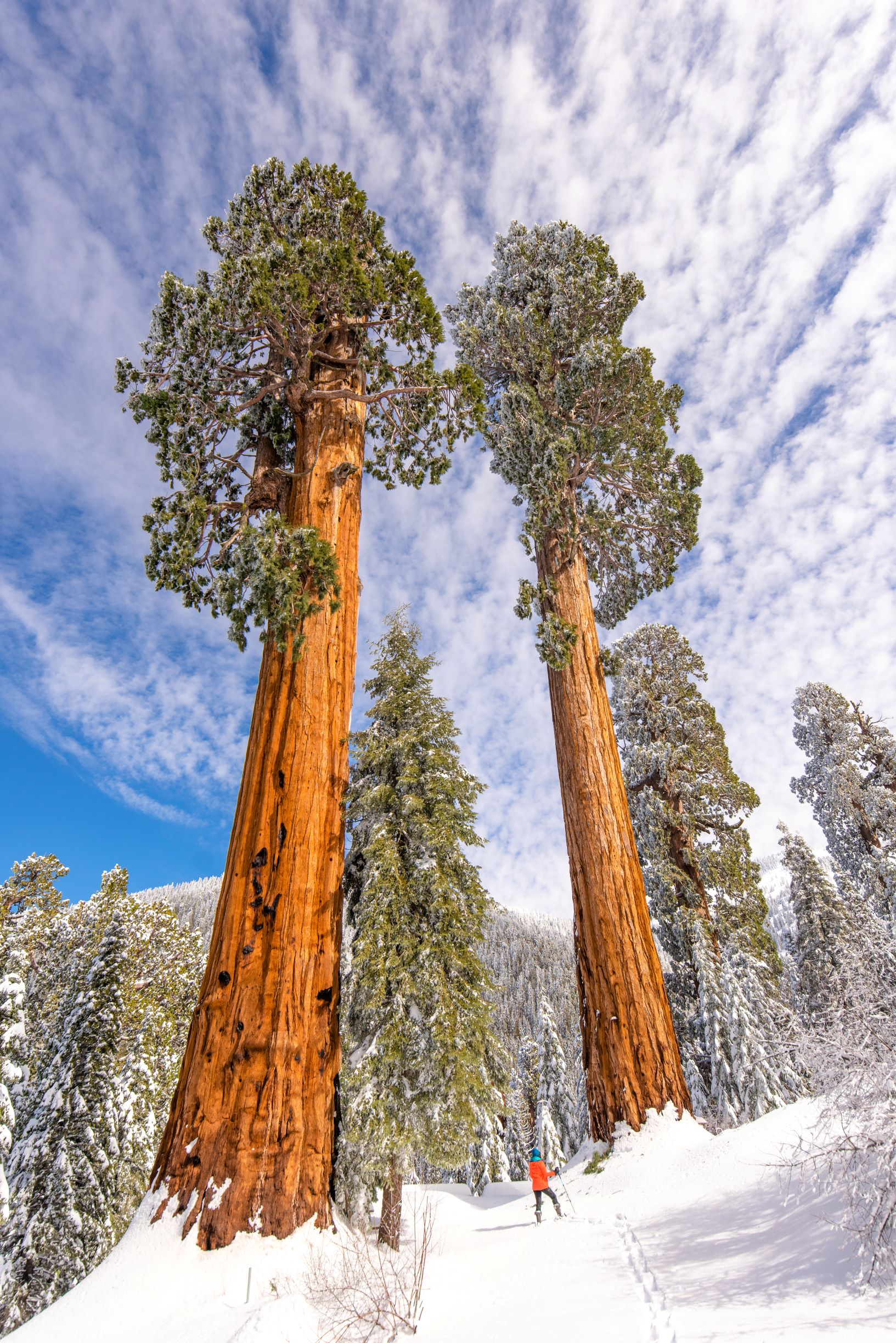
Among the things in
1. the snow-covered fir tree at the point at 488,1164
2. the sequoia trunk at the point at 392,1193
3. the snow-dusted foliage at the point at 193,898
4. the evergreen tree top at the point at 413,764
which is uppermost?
the snow-dusted foliage at the point at 193,898

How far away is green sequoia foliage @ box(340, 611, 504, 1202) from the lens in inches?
344

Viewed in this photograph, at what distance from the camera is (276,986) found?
456cm

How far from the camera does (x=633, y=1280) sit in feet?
10.7

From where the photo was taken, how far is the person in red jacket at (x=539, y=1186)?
6.32 meters

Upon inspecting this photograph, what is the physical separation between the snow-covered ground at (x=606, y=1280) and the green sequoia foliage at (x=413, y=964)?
3.46 meters

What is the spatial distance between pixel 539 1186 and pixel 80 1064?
15.3 meters

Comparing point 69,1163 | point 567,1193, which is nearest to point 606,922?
point 567,1193

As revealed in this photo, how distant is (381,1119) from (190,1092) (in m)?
5.64

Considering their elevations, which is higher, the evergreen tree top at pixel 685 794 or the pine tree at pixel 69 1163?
the evergreen tree top at pixel 685 794

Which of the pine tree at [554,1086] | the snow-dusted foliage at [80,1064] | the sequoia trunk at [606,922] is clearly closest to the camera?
the sequoia trunk at [606,922]

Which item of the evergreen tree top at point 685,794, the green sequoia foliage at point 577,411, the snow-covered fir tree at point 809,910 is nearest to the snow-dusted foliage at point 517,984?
the evergreen tree top at point 685,794

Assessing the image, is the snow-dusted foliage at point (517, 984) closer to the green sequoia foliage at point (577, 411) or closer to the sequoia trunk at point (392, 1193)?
the sequoia trunk at point (392, 1193)

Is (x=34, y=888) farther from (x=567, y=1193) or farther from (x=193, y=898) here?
(x=193, y=898)

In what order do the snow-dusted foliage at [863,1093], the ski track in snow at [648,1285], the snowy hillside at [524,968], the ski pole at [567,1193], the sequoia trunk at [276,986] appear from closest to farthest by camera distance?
1. the snow-dusted foliage at [863,1093]
2. the ski track in snow at [648,1285]
3. the sequoia trunk at [276,986]
4. the ski pole at [567,1193]
5. the snowy hillside at [524,968]
